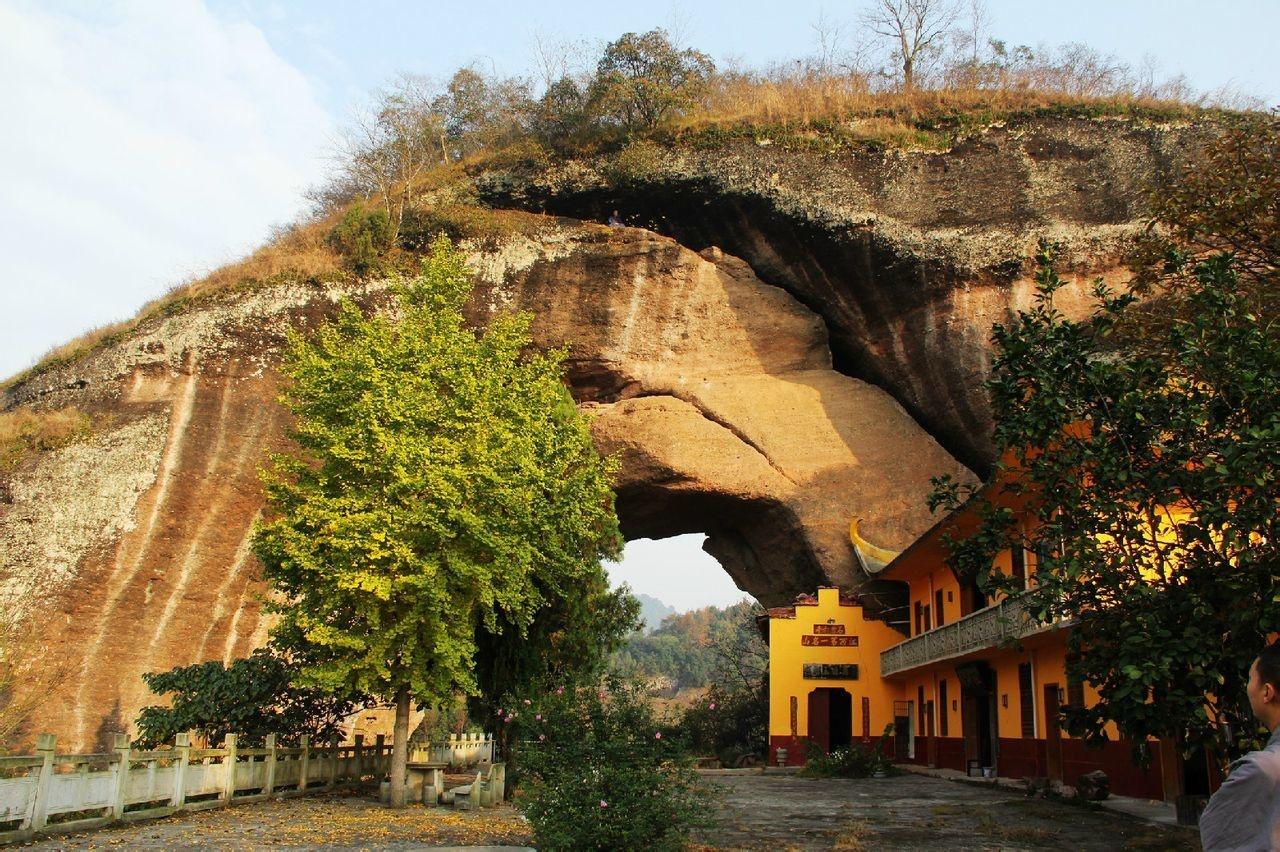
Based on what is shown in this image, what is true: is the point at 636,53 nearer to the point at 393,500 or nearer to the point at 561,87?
the point at 561,87

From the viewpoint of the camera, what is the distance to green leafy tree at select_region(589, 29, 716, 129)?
1173 inches

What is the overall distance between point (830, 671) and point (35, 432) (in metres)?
22.6

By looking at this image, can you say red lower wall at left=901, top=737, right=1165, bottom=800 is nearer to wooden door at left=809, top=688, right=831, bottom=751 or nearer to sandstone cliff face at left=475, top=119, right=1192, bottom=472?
wooden door at left=809, top=688, right=831, bottom=751

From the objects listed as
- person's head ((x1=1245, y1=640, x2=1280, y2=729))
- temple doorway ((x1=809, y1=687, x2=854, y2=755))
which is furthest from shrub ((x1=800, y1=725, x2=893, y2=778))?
person's head ((x1=1245, y1=640, x2=1280, y2=729))

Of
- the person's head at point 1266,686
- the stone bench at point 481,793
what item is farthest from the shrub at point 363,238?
the person's head at point 1266,686

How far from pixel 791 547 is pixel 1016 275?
10.4 meters

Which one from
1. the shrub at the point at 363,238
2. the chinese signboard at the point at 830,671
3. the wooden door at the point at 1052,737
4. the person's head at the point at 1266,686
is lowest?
the wooden door at the point at 1052,737

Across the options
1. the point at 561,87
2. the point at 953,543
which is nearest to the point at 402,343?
the point at 953,543

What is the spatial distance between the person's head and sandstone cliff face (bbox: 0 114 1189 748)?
24.3 meters

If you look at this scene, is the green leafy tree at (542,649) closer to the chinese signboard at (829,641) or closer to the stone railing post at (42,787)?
the stone railing post at (42,787)

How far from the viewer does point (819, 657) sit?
96.1 feet

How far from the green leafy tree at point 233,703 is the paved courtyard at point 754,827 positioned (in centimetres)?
172

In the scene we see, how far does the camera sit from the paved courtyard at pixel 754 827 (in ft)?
Answer: 34.7

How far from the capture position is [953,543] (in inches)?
358
